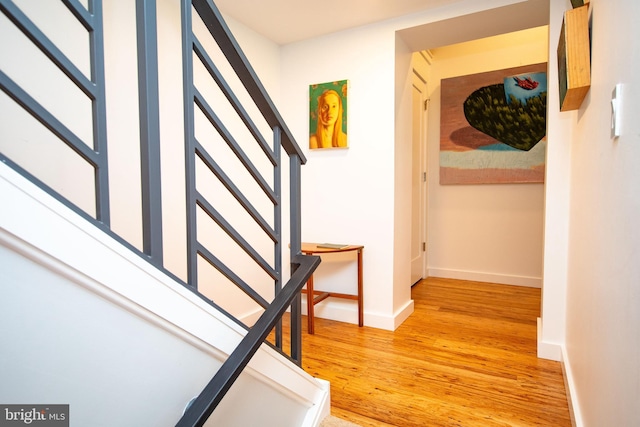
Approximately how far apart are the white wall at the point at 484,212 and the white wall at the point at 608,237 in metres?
2.17

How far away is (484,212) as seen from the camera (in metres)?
3.87

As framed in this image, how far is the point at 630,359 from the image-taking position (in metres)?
0.82

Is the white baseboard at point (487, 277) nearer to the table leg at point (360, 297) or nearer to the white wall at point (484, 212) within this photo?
the white wall at point (484, 212)

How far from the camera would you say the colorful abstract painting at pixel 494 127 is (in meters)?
3.51

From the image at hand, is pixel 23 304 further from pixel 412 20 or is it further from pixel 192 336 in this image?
pixel 412 20

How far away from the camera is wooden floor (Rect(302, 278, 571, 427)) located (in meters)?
1.62

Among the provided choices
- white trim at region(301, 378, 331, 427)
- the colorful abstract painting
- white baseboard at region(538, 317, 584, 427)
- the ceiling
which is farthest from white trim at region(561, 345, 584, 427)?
the ceiling

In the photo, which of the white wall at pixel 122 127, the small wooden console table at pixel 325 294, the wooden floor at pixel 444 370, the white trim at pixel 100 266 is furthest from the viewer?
the small wooden console table at pixel 325 294

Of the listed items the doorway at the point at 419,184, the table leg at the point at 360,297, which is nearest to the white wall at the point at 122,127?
the table leg at the point at 360,297

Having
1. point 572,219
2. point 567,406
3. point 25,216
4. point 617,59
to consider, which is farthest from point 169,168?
point 567,406

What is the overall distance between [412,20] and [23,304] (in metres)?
2.68

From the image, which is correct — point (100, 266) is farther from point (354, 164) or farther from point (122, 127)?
point (354, 164)

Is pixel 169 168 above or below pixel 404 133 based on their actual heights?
below

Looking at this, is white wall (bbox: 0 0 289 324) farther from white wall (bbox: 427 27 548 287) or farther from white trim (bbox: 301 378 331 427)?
white wall (bbox: 427 27 548 287)
